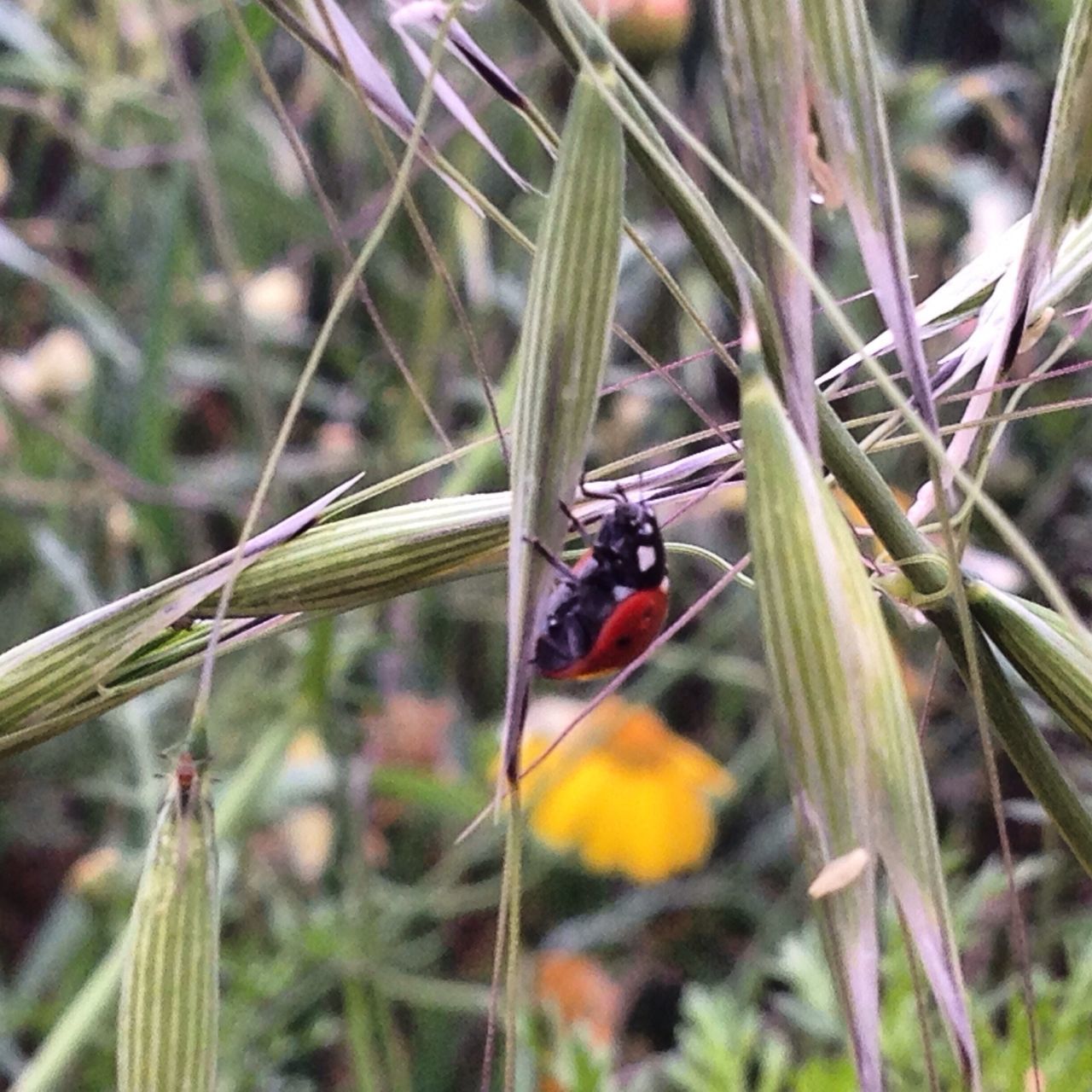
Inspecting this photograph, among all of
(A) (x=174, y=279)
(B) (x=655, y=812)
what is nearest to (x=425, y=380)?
(A) (x=174, y=279)

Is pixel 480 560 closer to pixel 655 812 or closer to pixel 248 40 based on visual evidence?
pixel 248 40

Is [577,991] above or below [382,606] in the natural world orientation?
below

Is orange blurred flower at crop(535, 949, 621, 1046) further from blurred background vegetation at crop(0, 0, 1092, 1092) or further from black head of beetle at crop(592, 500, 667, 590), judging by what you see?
black head of beetle at crop(592, 500, 667, 590)

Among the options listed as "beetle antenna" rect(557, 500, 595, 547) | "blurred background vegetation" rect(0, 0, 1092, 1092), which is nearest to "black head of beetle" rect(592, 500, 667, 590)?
"beetle antenna" rect(557, 500, 595, 547)

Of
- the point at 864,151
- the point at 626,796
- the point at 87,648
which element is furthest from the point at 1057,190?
the point at 626,796

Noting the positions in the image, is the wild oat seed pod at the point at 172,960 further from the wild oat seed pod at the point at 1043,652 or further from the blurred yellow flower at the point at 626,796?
the blurred yellow flower at the point at 626,796

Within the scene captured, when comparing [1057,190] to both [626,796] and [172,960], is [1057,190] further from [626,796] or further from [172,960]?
[626,796]
